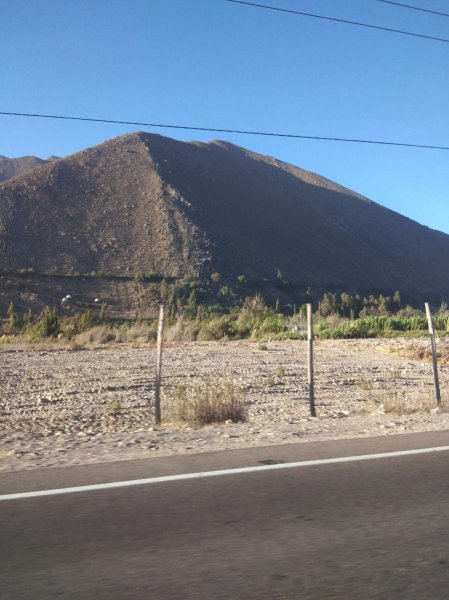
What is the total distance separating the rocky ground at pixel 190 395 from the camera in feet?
34.6

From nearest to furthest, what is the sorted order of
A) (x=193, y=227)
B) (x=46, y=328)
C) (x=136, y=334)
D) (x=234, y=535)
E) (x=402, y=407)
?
(x=234, y=535)
(x=402, y=407)
(x=46, y=328)
(x=136, y=334)
(x=193, y=227)

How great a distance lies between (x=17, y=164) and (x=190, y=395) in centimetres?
13591

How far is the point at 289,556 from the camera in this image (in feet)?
17.7

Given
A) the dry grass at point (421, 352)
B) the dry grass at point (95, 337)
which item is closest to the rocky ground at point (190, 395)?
the dry grass at point (421, 352)

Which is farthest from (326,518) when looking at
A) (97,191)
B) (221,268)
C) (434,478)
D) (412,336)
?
(97,191)

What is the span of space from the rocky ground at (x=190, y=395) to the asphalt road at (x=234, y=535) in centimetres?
193

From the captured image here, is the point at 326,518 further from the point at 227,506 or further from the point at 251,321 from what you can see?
the point at 251,321

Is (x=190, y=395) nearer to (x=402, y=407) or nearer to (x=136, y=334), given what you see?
(x=402, y=407)

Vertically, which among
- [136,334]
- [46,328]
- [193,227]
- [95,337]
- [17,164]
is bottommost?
[95,337]

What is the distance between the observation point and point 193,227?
67.6 meters

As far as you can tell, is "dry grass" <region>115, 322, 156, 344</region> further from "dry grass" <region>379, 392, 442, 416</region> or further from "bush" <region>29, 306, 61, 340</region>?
"dry grass" <region>379, 392, 442, 416</region>

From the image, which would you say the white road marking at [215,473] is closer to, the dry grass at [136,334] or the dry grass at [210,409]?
the dry grass at [210,409]

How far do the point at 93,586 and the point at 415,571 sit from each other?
2.24m

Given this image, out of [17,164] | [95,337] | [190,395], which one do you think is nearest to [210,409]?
[190,395]
